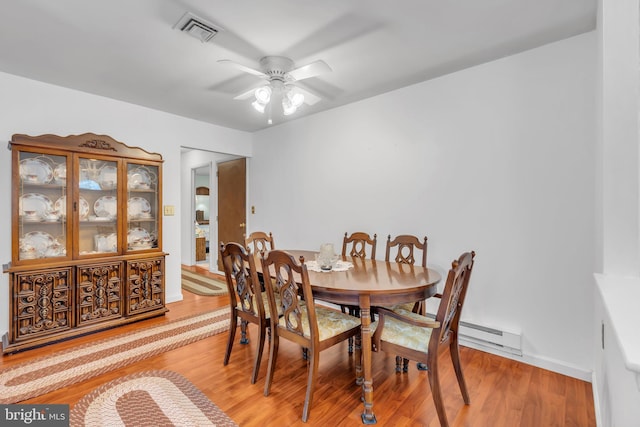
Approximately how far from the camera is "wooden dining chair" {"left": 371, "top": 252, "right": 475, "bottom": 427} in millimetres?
1646

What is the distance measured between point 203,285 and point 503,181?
4.29 m

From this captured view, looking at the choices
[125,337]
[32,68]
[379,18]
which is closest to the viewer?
[379,18]

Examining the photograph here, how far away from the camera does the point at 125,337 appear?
9.57 ft

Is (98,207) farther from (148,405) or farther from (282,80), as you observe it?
(282,80)

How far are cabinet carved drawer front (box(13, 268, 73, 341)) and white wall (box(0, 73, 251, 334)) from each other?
43cm

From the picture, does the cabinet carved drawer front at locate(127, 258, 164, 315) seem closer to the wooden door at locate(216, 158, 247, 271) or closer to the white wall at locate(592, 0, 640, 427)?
the wooden door at locate(216, 158, 247, 271)

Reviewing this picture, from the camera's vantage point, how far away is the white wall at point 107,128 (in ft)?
9.31

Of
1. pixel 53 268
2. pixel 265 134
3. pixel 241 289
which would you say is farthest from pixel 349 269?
pixel 265 134

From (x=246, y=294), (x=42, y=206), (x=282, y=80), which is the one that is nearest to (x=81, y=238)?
(x=42, y=206)

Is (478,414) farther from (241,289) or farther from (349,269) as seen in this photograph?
(241,289)

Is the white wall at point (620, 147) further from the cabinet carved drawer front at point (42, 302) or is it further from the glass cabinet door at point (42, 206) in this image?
the glass cabinet door at point (42, 206)

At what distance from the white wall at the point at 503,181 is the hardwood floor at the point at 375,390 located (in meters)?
0.40

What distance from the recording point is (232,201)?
5.31 m

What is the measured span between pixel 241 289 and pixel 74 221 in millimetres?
1974
